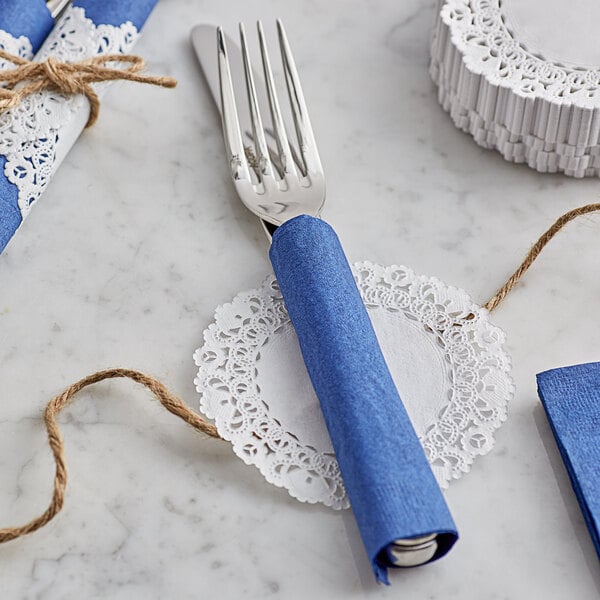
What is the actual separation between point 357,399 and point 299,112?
0.36 metres

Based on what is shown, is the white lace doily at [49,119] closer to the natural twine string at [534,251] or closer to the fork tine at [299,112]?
the fork tine at [299,112]

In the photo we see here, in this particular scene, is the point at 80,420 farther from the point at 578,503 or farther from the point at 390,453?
the point at 578,503

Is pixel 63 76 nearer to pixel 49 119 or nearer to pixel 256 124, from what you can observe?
pixel 49 119

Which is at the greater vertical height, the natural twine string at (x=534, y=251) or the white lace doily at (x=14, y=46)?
the white lace doily at (x=14, y=46)

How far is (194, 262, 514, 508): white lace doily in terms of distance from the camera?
64 cm

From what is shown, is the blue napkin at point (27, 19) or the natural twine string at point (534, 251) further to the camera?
the blue napkin at point (27, 19)

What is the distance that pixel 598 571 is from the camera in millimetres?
586

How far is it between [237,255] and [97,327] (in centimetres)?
14

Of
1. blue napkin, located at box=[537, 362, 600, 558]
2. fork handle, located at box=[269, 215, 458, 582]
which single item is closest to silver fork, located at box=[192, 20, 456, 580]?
fork handle, located at box=[269, 215, 458, 582]

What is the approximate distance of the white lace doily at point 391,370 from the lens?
0.64 meters

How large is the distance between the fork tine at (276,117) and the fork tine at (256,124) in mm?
13

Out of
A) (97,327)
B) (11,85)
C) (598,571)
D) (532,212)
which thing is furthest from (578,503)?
(11,85)

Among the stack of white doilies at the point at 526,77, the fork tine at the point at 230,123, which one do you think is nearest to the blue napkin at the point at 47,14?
the fork tine at the point at 230,123

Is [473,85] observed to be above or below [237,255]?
above
